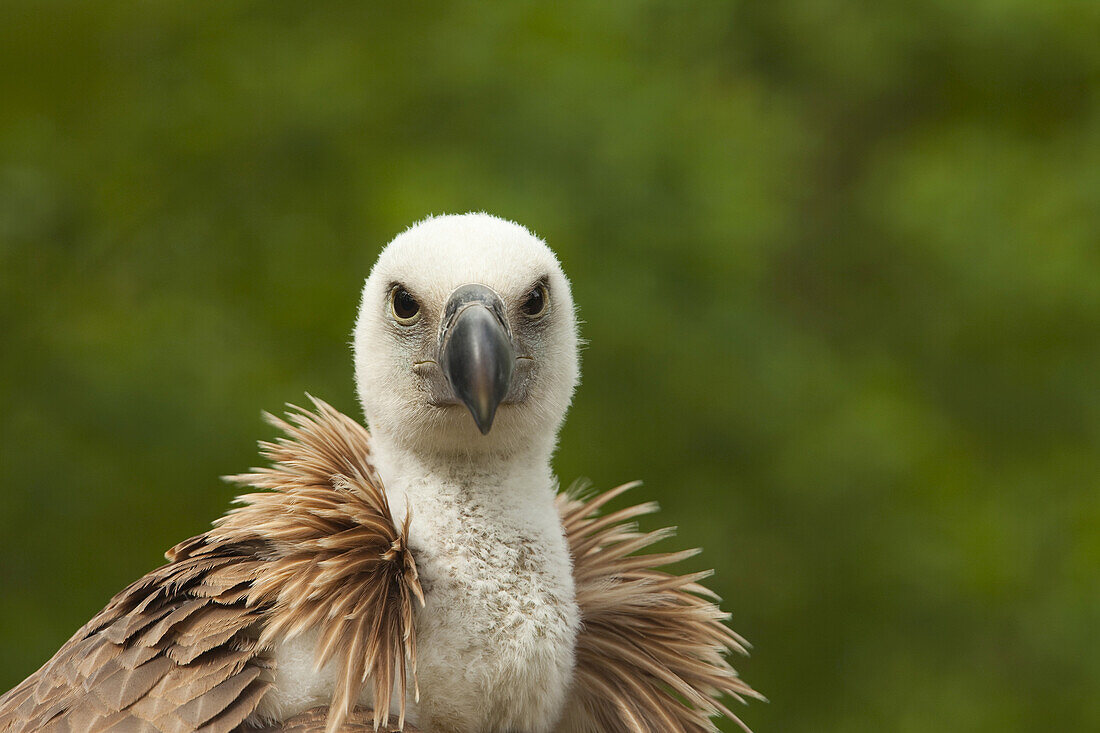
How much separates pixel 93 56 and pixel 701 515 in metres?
3.39

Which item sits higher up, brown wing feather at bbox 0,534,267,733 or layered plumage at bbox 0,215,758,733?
layered plumage at bbox 0,215,758,733

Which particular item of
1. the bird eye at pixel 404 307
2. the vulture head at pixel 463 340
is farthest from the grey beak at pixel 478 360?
the bird eye at pixel 404 307

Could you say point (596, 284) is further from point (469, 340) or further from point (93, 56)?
point (469, 340)

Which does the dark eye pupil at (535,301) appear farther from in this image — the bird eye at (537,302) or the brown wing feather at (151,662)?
the brown wing feather at (151,662)

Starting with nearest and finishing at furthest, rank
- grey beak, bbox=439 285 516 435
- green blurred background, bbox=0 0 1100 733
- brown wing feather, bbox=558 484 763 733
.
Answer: grey beak, bbox=439 285 516 435 → brown wing feather, bbox=558 484 763 733 → green blurred background, bbox=0 0 1100 733

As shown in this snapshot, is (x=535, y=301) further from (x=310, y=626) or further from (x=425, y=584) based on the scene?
(x=310, y=626)

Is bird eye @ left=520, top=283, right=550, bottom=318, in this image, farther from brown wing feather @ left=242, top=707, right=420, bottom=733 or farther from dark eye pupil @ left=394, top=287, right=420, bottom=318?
brown wing feather @ left=242, top=707, right=420, bottom=733

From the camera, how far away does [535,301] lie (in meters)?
2.31

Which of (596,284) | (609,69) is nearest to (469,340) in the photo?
(596,284)

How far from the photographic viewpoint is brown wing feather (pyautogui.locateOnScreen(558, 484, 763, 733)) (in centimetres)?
220

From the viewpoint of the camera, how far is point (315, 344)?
5.01 meters

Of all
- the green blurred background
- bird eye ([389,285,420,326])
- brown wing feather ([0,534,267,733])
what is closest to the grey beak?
bird eye ([389,285,420,326])

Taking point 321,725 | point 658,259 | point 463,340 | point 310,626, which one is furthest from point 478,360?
point 658,259

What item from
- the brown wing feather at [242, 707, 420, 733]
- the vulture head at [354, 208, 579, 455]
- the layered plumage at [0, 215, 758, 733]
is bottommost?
the brown wing feather at [242, 707, 420, 733]
